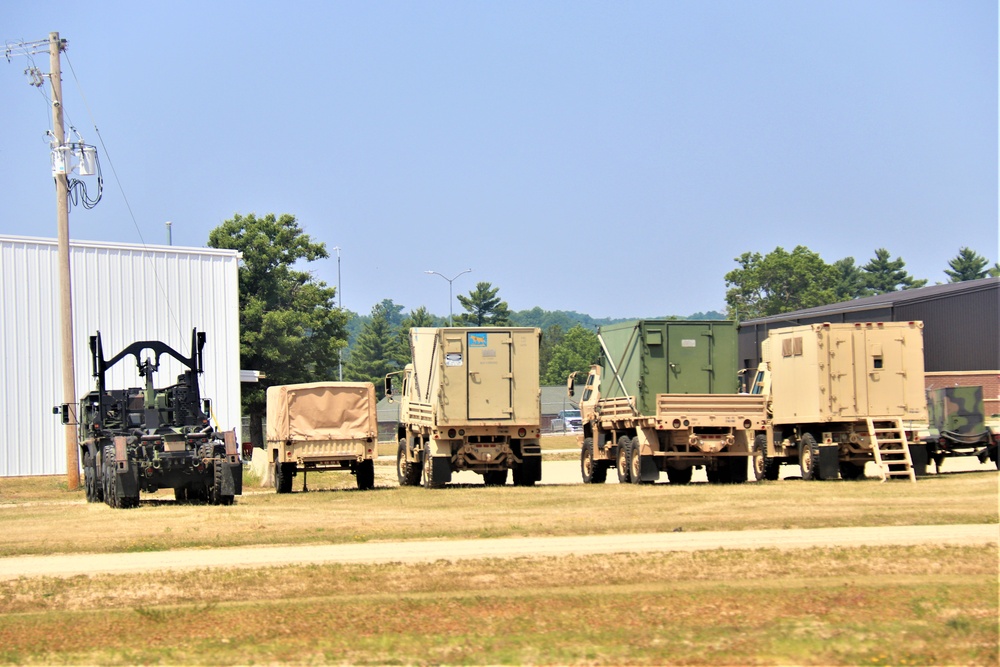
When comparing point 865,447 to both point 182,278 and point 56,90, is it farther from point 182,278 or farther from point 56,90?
point 182,278

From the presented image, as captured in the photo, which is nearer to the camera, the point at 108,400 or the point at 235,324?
the point at 108,400

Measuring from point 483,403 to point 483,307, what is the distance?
104 m

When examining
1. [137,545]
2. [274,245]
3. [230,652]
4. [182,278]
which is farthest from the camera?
[274,245]

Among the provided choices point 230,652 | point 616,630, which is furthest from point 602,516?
point 230,652

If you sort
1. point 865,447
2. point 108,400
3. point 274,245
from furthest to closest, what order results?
point 274,245 < point 865,447 < point 108,400

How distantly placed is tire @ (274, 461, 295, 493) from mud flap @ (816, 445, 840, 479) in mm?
11163

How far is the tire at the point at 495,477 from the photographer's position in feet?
86.1

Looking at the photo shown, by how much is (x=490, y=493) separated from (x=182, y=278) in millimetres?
24514

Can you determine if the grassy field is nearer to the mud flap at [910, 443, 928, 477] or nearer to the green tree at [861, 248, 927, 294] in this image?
the mud flap at [910, 443, 928, 477]

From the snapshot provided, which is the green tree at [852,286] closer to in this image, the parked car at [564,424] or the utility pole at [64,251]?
the parked car at [564,424]

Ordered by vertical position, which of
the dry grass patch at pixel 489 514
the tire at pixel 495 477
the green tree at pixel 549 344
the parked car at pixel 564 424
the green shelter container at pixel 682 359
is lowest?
the parked car at pixel 564 424

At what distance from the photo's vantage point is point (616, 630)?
31.4 ft

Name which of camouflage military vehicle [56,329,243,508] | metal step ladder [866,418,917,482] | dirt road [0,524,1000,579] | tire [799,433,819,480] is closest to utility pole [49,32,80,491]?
camouflage military vehicle [56,329,243,508]

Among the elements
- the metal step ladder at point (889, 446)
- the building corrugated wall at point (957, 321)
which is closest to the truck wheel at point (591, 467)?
the metal step ladder at point (889, 446)
